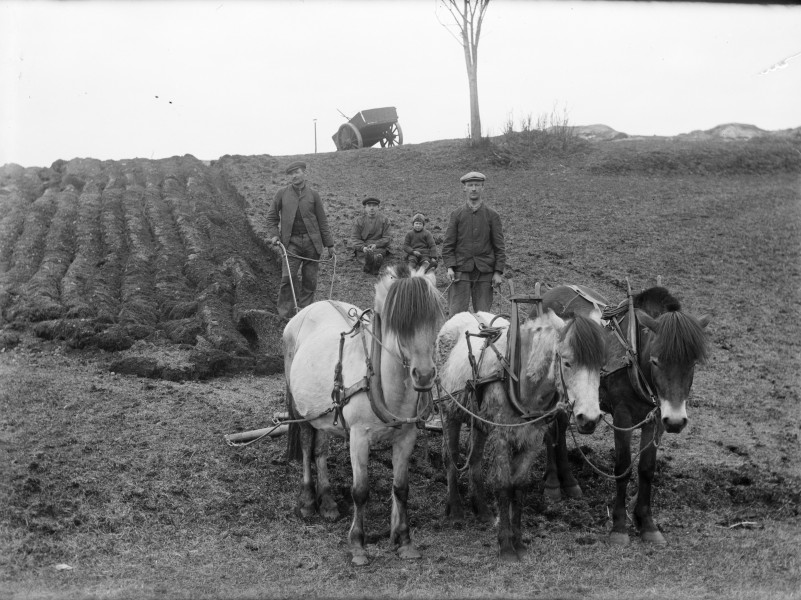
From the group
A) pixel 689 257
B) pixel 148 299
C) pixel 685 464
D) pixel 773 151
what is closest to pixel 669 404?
pixel 685 464

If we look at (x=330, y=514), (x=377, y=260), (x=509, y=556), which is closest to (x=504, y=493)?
(x=509, y=556)

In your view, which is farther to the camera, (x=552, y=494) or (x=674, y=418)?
(x=552, y=494)

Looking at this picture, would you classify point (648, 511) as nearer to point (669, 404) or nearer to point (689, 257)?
point (669, 404)

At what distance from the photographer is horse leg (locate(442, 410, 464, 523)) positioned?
6.03 metres

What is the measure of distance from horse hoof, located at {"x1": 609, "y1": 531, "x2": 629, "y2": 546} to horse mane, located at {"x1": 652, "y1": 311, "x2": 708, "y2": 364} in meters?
1.32

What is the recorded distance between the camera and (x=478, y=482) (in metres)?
6.02

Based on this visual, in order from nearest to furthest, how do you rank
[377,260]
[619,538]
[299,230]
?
[619,538] < [299,230] < [377,260]

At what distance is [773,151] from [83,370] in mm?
20200

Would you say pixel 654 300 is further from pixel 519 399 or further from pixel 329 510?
pixel 329 510

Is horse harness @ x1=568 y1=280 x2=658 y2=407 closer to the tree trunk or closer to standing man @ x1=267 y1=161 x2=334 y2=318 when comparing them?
standing man @ x1=267 y1=161 x2=334 y2=318

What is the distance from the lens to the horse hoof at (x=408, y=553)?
16.6 ft

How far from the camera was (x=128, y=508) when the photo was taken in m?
5.58

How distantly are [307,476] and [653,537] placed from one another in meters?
2.64

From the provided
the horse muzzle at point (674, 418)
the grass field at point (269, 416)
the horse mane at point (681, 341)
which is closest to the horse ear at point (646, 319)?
the horse mane at point (681, 341)
